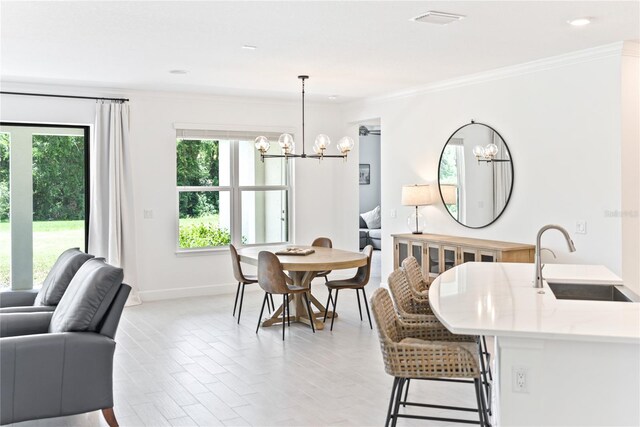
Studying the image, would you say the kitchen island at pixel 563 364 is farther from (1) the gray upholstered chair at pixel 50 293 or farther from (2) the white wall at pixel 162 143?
(2) the white wall at pixel 162 143

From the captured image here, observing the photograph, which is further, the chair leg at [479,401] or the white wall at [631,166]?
the white wall at [631,166]

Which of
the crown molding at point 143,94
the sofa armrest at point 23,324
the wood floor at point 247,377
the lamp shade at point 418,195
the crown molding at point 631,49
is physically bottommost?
the wood floor at point 247,377

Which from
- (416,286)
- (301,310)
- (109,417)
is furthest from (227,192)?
(109,417)

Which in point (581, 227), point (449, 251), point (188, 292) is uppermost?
point (581, 227)

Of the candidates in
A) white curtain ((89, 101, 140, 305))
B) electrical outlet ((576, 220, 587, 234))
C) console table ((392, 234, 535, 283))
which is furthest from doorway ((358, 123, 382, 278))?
electrical outlet ((576, 220, 587, 234))

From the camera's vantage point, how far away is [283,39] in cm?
485

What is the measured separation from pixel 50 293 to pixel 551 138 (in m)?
4.52

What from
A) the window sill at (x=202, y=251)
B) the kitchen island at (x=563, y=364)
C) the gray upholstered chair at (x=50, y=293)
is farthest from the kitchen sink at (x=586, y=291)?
the window sill at (x=202, y=251)

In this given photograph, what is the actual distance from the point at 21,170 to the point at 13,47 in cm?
226

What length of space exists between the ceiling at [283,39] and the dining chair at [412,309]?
5.79 feet

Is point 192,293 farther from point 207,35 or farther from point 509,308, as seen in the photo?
point 509,308

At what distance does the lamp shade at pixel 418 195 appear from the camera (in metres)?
7.07

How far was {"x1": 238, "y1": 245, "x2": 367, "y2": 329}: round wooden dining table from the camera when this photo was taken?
18.7 ft

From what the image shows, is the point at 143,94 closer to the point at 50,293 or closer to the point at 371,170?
the point at 50,293
